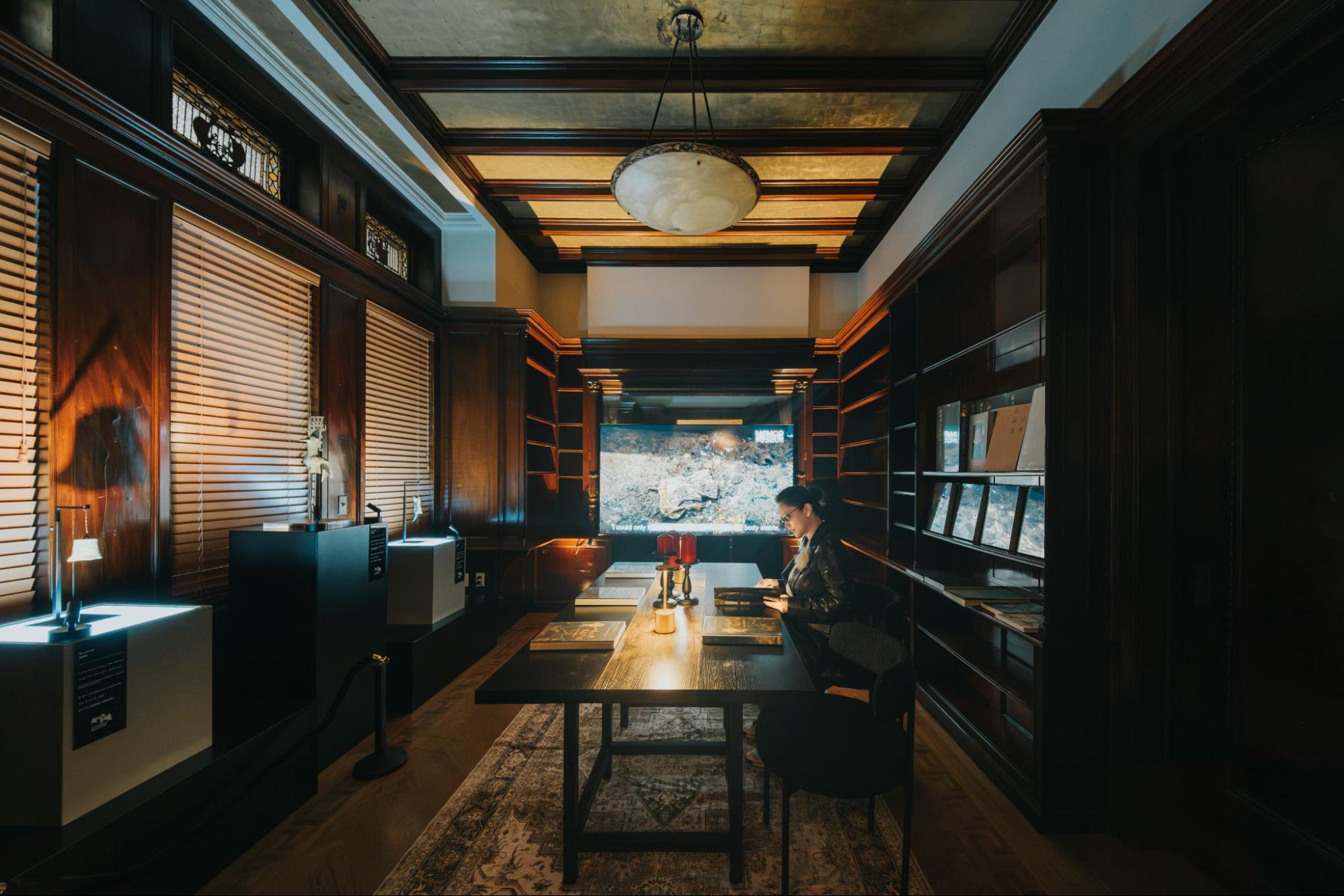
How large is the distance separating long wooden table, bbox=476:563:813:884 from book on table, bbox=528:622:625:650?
0.02 m

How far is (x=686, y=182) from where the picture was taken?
238 cm

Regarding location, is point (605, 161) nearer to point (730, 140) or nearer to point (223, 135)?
point (730, 140)

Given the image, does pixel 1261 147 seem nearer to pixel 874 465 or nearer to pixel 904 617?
pixel 904 617

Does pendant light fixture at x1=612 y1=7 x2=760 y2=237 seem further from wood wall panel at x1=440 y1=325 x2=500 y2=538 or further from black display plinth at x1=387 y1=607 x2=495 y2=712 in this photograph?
black display plinth at x1=387 y1=607 x2=495 y2=712

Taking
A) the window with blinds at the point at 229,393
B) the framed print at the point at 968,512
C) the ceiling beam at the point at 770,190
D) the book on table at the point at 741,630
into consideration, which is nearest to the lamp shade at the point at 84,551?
the window with blinds at the point at 229,393

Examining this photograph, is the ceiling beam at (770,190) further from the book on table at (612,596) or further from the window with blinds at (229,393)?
the book on table at (612,596)

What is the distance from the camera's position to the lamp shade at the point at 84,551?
1679 mm

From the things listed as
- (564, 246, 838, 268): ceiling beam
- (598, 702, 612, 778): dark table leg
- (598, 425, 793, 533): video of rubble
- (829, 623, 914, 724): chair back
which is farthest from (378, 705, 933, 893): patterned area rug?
(564, 246, 838, 268): ceiling beam

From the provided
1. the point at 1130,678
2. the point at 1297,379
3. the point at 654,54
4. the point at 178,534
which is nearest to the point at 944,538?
the point at 1130,678

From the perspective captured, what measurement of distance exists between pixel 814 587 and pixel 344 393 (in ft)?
9.81

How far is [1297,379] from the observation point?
63.8 inches

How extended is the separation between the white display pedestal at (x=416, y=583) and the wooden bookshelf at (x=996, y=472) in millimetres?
2948

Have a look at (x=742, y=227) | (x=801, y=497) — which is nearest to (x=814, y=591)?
(x=801, y=497)

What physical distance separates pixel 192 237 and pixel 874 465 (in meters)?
4.72
